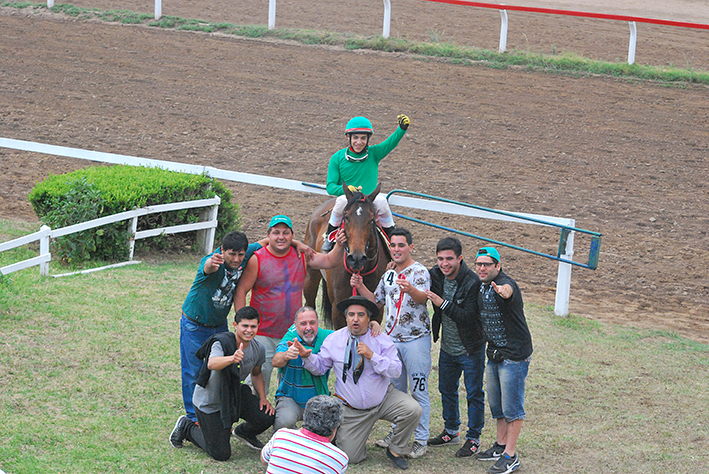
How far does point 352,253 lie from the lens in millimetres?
7051

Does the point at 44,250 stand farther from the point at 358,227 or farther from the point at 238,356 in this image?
the point at 238,356

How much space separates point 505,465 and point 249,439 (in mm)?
2029

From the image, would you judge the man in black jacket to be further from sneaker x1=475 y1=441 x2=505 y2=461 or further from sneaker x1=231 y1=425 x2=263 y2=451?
sneaker x1=231 y1=425 x2=263 y2=451

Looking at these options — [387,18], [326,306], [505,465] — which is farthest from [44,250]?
[387,18]

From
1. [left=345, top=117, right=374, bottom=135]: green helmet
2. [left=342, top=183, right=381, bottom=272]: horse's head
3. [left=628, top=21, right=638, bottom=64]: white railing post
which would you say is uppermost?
[left=628, top=21, right=638, bottom=64]: white railing post

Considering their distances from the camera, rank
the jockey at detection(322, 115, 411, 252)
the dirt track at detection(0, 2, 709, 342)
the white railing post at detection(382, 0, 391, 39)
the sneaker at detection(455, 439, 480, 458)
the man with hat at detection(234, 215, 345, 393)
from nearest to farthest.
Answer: the sneaker at detection(455, 439, 480, 458), the man with hat at detection(234, 215, 345, 393), the jockey at detection(322, 115, 411, 252), the dirt track at detection(0, 2, 709, 342), the white railing post at detection(382, 0, 391, 39)

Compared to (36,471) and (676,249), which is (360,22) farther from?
(36,471)

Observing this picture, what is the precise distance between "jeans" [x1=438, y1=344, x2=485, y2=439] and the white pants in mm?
1822

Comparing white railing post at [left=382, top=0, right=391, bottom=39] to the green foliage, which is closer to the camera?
the green foliage

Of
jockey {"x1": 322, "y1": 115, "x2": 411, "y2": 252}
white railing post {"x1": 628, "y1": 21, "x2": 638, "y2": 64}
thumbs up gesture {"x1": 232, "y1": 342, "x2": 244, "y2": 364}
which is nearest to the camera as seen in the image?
thumbs up gesture {"x1": 232, "y1": 342, "x2": 244, "y2": 364}

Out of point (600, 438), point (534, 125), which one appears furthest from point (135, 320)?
point (534, 125)

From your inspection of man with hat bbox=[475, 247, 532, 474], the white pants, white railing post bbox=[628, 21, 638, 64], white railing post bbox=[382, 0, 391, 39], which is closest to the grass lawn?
man with hat bbox=[475, 247, 532, 474]

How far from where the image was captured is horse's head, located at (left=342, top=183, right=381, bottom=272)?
23.1ft

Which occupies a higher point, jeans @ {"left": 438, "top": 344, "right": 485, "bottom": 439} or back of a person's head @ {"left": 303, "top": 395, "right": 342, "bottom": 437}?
back of a person's head @ {"left": 303, "top": 395, "right": 342, "bottom": 437}
